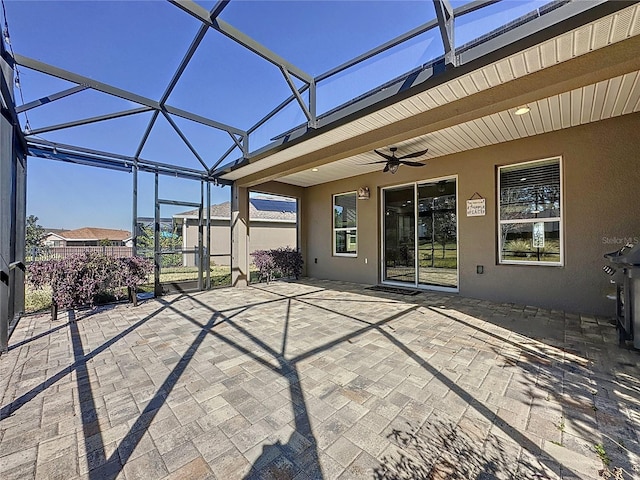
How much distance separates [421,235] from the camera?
6.49 m

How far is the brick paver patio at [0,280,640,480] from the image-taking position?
4.80ft

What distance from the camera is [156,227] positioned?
5703mm

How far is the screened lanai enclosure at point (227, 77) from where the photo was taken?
2705 millimetres

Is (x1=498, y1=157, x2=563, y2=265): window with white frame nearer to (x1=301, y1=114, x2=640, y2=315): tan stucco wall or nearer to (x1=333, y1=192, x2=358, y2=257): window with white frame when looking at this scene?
(x1=301, y1=114, x2=640, y2=315): tan stucco wall

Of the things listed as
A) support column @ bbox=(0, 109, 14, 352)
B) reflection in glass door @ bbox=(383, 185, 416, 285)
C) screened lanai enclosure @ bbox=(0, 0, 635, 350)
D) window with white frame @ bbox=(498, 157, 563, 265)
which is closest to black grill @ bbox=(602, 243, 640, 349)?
window with white frame @ bbox=(498, 157, 563, 265)

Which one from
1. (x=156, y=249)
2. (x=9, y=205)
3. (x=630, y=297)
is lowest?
(x=630, y=297)

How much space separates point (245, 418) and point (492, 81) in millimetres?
3719

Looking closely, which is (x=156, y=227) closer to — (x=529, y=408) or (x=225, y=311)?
(x=225, y=311)

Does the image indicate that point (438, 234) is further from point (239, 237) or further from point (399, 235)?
point (239, 237)

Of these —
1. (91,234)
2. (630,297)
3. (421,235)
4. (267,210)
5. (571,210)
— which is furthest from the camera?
(91,234)

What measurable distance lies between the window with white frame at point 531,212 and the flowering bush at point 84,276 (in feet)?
22.3

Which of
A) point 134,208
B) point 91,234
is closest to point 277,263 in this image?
point 134,208

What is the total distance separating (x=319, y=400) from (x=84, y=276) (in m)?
4.50

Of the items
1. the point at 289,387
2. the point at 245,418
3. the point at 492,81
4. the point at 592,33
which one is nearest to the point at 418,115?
the point at 492,81
